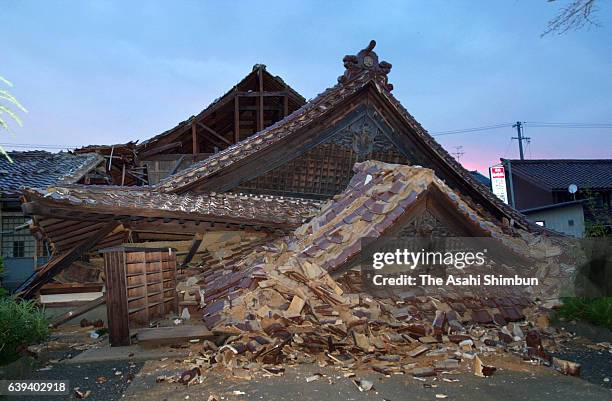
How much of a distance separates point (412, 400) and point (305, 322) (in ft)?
5.90

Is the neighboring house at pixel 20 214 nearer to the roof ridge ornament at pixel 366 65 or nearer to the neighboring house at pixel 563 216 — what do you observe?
the roof ridge ornament at pixel 366 65

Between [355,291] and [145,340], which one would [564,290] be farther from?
[145,340]

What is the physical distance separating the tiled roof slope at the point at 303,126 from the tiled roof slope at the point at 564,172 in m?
24.9

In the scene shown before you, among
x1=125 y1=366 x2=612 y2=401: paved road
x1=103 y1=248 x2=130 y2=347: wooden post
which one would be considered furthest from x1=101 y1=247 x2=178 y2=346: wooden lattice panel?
x1=125 y1=366 x2=612 y2=401: paved road

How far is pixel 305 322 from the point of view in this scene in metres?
5.22

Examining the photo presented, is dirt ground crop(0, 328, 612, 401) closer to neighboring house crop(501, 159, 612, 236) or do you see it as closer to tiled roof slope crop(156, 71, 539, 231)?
tiled roof slope crop(156, 71, 539, 231)

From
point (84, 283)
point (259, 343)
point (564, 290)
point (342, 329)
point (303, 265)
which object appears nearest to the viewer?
point (259, 343)

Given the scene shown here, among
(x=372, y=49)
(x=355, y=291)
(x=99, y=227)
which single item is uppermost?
(x=372, y=49)

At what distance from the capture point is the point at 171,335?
5.70 m

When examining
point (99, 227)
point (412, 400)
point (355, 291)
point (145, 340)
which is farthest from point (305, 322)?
point (99, 227)

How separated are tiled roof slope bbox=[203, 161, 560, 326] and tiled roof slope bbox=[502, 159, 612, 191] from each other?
2767 cm

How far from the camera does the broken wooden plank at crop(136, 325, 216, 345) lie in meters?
5.59

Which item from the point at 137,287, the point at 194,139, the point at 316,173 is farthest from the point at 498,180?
the point at 137,287

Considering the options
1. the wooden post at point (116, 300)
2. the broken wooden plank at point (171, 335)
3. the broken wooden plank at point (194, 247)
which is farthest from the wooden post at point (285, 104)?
the broken wooden plank at point (171, 335)
